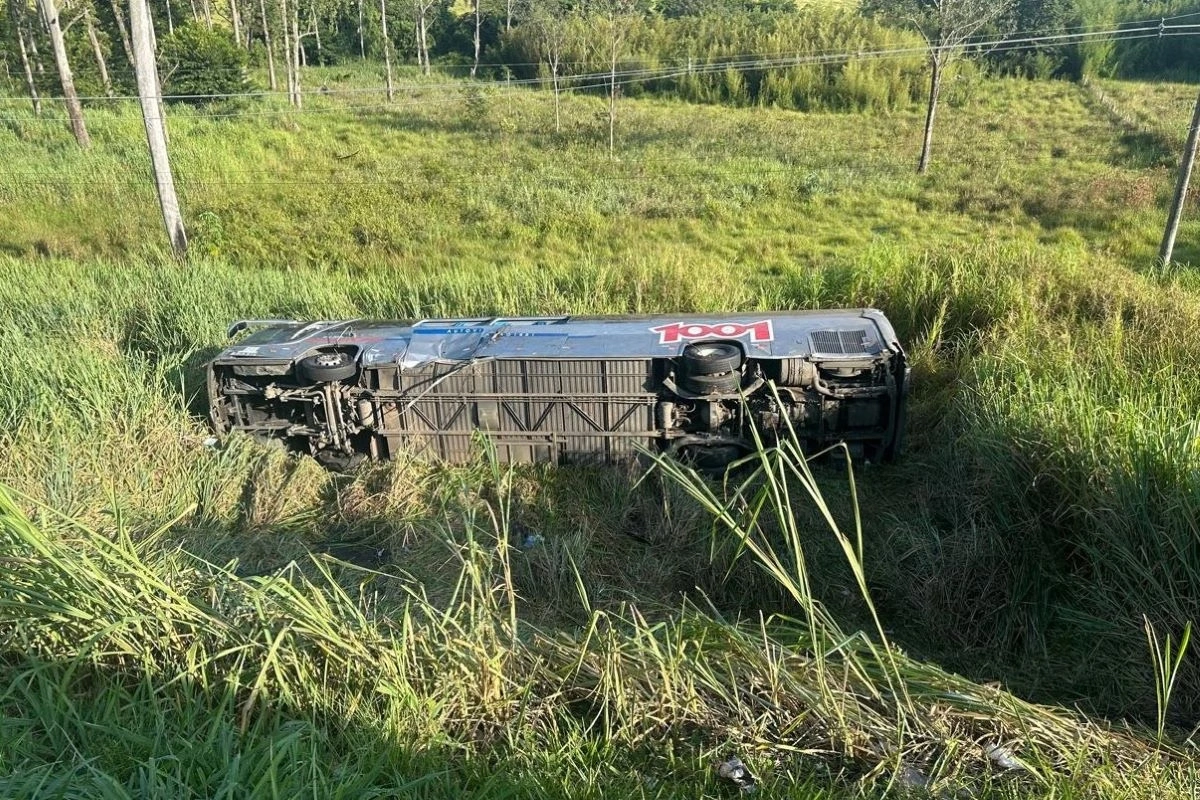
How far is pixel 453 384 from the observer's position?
628cm

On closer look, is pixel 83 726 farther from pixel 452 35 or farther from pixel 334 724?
pixel 452 35

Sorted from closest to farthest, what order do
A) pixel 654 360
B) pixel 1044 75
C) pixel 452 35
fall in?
pixel 654 360 < pixel 1044 75 < pixel 452 35

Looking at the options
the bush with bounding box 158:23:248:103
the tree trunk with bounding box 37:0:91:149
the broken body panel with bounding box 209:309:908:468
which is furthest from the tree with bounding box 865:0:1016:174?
the bush with bounding box 158:23:248:103

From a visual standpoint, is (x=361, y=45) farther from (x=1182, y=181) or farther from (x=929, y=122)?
(x=1182, y=181)

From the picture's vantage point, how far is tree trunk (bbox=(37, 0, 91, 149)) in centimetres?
1731

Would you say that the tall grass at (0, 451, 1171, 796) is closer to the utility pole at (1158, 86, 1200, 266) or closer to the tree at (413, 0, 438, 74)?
the utility pole at (1158, 86, 1200, 266)

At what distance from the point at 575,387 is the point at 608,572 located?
5.36ft

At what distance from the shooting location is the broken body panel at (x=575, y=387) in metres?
5.87

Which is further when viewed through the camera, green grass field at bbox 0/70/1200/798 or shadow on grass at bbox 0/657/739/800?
green grass field at bbox 0/70/1200/798

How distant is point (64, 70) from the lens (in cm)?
1789

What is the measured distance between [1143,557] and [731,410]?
290cm

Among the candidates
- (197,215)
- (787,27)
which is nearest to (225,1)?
(787,27)

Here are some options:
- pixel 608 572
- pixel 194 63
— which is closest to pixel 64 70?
pixel 194 63

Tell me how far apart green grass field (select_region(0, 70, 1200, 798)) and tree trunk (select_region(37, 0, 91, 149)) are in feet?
24.0
